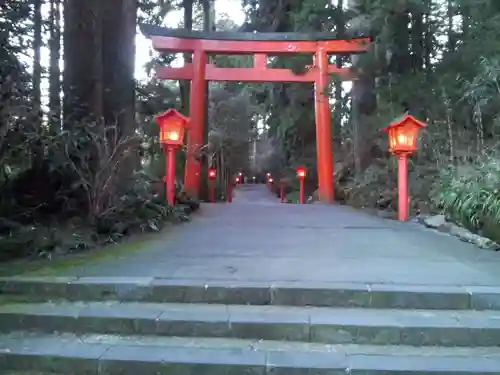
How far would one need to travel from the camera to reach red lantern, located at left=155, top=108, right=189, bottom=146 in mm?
7531

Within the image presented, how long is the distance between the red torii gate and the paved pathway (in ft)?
20.5

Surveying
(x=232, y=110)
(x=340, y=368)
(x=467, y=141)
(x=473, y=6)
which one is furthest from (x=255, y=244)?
(x=232, y=110)

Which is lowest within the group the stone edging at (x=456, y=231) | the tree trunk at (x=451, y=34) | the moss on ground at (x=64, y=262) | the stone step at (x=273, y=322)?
the stone step at (x=273, y=322)

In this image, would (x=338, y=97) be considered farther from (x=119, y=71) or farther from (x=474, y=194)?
(x=474, y=194)

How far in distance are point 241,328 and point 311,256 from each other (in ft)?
5.44

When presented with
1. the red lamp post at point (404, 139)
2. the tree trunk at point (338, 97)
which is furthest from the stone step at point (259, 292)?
the tree trunk at point (338, 97)

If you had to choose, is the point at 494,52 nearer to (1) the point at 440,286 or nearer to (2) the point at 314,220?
(2) the point at 314,220

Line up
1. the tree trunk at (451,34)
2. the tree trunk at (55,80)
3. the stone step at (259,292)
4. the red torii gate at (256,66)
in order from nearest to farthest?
the stone step at (259,292), the tree trunk at (55,80), the tree trunk at (451,34), the red torii gate at (256,66)

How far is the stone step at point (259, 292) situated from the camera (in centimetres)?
290

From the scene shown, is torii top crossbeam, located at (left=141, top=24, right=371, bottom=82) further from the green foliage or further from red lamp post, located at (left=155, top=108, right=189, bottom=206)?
the green foliage

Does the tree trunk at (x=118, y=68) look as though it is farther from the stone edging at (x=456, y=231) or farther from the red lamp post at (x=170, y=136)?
the stone edging at (x=456, y=231)

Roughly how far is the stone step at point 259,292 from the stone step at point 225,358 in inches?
16.5

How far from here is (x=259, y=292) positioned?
299 cm

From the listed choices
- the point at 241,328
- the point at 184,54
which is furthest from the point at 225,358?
the point at 184,54
